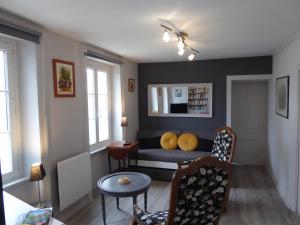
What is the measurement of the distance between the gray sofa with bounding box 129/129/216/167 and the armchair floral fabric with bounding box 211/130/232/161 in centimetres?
69

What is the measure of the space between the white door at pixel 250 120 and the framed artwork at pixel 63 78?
346cm

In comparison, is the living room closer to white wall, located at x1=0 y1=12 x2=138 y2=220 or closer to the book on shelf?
white wall, located at x1=0 y1=12 x2=138 y2=220

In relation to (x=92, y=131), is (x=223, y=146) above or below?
below

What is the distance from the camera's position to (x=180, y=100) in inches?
202

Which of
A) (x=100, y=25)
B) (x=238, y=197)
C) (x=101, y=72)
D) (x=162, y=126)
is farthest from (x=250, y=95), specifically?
(x=100, y=25)

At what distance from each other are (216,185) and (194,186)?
0.70ft

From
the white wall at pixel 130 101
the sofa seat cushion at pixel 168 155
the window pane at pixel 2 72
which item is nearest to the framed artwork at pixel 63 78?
the window pane at pixel 2 72

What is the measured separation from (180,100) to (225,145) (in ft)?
6.36

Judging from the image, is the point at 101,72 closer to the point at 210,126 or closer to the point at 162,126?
the point at 162,126

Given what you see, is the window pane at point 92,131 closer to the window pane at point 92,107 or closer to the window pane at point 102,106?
the window pane at point 92,107

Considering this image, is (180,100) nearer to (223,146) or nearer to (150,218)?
(223,146)

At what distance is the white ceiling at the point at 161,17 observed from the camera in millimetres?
1957

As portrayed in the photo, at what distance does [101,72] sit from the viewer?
4.22 m

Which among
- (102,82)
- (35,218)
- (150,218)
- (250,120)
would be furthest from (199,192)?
(250,120)
